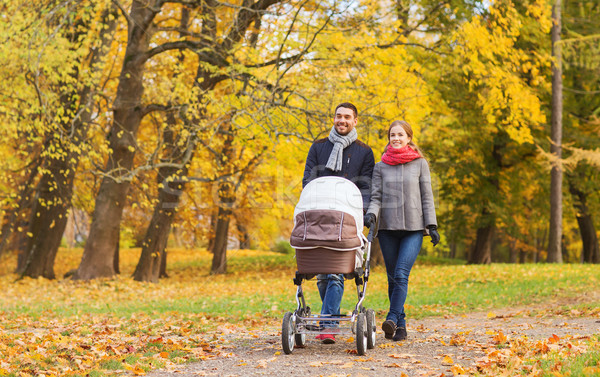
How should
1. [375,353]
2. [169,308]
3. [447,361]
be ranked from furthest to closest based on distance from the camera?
1. [169,308]
2. [375,353]
3. [447,361]

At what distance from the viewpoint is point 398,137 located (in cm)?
579

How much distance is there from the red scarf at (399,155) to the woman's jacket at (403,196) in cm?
7

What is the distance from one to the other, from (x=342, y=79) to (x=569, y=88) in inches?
553

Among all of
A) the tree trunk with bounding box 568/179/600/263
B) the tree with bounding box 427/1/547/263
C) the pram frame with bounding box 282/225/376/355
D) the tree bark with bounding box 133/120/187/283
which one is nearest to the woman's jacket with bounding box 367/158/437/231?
the pram frame with bounding box 282/225/376/355

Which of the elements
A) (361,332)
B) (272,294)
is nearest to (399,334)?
(361,332)

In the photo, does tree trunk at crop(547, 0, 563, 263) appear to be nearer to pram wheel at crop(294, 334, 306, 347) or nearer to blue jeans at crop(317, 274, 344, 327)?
blue jeans at crop(317, 274, 344, 327)

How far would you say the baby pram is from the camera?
5.06 meters

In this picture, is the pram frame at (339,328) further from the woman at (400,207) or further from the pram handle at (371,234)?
the woman at (400,207)

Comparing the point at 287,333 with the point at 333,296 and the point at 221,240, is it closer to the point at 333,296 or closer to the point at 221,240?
the point at 333,296

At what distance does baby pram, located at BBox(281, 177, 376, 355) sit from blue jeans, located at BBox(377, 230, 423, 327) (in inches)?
18.7

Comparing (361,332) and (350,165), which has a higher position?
(350,165)

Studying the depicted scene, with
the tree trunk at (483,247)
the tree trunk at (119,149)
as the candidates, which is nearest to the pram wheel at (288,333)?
the tree trunk at (119,149)

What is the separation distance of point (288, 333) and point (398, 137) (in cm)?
207

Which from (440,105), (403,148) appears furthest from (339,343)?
(440,105)
